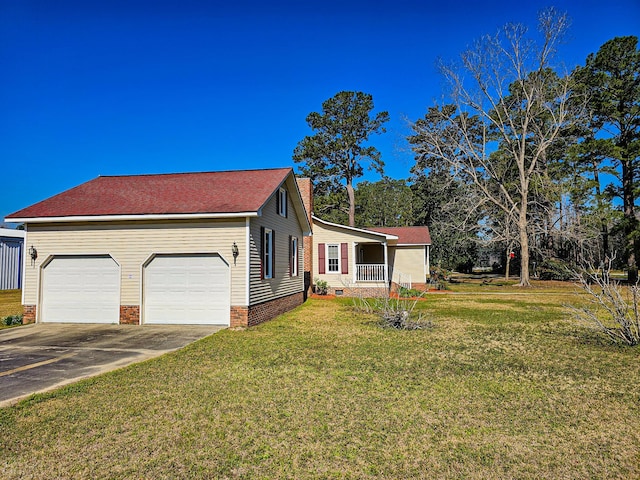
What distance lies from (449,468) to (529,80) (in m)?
29.2

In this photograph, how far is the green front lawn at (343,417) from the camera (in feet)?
11.3

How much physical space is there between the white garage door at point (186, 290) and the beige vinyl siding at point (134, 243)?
0.92ft

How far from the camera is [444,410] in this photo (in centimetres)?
469

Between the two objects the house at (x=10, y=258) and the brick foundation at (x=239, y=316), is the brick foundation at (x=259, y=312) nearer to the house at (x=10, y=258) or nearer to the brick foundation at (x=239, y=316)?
the brick foundation at (x=239, y=316)

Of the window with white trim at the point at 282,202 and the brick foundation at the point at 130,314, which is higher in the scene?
the window with white trim at the point at 282,202

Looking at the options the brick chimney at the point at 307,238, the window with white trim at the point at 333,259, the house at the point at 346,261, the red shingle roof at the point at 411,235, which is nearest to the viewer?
the brick chimney at the point at 307,238

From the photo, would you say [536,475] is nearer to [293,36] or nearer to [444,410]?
[444,410]

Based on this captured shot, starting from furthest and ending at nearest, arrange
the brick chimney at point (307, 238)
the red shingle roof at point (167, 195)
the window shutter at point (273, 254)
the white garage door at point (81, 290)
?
the brick chimney at point (307, 238), the window shutter at point (273, 254), the white garage door at point (81, 290), the red shingle roof at point (167, 195)

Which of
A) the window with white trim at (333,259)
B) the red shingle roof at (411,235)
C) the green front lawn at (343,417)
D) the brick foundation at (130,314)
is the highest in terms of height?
the red shingle roof at (411,235)

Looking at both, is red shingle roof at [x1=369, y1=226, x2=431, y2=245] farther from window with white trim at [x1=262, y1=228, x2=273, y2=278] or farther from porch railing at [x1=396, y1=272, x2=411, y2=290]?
window with white trim at [x1=262, y1=228, x2=273, y2=278]

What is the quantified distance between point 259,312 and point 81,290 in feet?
17.2

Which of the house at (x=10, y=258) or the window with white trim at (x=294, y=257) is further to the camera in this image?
the house at (x=10, y=258)

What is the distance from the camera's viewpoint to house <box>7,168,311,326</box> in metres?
10.5

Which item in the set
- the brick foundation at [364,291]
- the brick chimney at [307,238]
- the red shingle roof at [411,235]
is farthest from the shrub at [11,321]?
the red shingle roof at [411,235]
